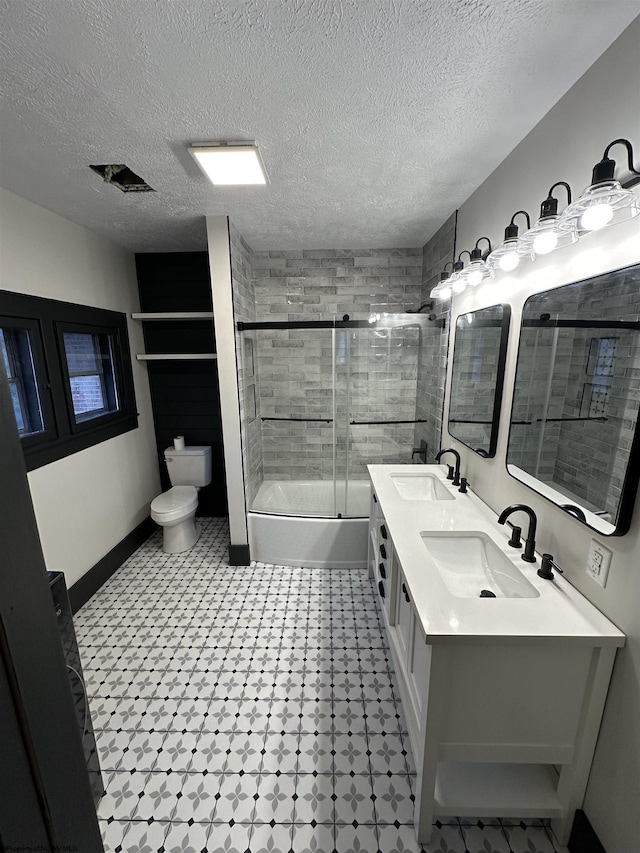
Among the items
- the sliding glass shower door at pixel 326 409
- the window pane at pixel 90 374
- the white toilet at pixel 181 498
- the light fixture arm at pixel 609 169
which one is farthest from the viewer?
the sliding glass shower door at pixel 326 409

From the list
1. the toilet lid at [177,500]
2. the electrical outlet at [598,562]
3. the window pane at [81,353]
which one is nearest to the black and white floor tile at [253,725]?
the toilet lid at [177,500]

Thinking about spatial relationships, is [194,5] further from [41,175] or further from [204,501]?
[204,501]

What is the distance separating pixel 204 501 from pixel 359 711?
94.4 inches

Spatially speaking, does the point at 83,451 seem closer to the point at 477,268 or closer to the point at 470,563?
the point at 470,563

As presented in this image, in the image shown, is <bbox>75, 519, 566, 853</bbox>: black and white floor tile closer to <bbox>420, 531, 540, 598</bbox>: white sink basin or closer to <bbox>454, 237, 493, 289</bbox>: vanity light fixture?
<bbox>420, 531, 540, 598</bbox>: white sink basin

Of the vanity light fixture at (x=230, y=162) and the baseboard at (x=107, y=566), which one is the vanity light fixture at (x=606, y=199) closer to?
the vanity light fixture at (x=230, y=162)

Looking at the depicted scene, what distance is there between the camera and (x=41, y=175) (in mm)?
1743

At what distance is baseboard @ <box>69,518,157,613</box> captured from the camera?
2344 millimetres

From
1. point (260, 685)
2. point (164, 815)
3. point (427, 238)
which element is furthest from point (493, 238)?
point (164, 815)

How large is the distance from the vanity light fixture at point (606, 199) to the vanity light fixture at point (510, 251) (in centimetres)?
37

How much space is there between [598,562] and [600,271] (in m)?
0.93

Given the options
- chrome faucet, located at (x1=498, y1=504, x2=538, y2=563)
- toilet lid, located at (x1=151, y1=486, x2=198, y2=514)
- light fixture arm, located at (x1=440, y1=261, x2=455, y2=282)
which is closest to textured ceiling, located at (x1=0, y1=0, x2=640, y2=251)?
light fixture arm, located at (x1=440, y1=261, x2=455, y2=282)

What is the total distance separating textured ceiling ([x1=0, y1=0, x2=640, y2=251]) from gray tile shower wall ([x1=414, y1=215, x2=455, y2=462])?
1.95ft

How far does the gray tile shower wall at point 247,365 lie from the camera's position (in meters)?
2.56
